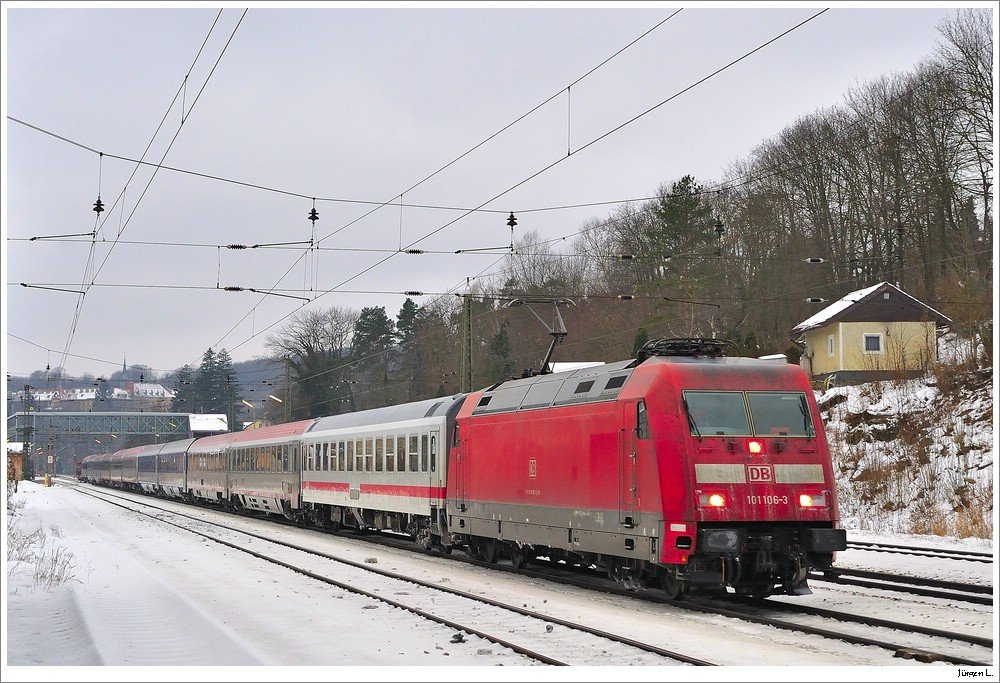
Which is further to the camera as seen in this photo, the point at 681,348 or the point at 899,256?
the point at 899,256

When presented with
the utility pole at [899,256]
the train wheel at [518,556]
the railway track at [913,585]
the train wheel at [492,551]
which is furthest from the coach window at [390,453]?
the utility pole at [899,256]

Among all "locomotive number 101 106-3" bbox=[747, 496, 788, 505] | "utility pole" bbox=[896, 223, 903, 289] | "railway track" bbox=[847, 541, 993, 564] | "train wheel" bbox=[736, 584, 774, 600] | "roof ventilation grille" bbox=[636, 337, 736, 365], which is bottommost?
"railway track" bbox=[847, 541, 993, 564]

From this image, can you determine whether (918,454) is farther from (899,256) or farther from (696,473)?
(696,473)

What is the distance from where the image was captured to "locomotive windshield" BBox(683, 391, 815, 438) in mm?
13930

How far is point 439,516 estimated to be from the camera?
22281mm

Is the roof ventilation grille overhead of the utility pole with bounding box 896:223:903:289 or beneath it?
beneath

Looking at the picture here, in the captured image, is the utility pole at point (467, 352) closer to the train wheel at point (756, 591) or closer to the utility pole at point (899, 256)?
the train wheel at point (756, 591)

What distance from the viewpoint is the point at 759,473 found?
542 inches

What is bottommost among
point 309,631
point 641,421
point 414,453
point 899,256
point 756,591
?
point 309,631

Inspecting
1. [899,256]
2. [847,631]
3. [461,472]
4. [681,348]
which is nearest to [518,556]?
[461,472]

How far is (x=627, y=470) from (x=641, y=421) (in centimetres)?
77

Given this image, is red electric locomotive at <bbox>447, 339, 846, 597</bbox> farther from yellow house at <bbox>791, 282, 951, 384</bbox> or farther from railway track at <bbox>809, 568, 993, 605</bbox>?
yellow house at <bbox>791, 282, 951, 384</bbox>

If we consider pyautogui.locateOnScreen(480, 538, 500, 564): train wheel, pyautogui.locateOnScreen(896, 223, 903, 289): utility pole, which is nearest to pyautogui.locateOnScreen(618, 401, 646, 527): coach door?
pyautogui.locateOnScreen(480, 538, 500, 564): train wheel

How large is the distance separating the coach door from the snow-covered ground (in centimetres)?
125
